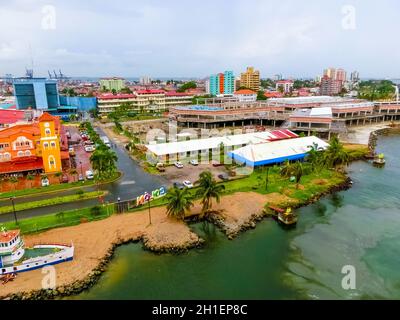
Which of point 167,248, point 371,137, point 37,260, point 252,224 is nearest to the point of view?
point 37,260

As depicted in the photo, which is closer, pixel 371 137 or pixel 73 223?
pixel 73 223

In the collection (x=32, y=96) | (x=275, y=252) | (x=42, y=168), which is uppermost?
(x=32, y=96)

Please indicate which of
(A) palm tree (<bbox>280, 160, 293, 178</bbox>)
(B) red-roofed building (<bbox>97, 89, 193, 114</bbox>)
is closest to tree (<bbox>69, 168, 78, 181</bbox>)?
(A) palm tree (<bbox>280, 160, 293, 178</bbox>)

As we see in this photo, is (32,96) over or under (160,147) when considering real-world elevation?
over

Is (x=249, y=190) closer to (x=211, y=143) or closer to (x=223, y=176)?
(x=223, y=176)

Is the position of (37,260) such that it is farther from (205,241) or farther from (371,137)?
(371,137)

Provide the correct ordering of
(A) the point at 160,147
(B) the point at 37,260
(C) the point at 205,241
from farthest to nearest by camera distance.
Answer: (A) the point at 160,147
(C) the point at 205,241
(B) the point at 37,260

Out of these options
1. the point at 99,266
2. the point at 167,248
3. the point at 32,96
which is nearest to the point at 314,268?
the point at 167,248
